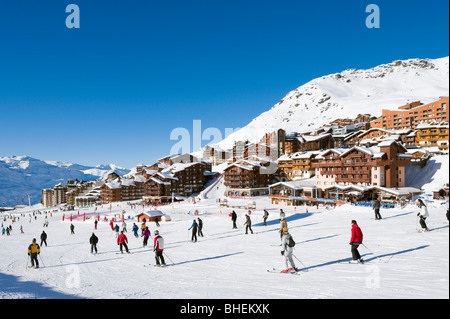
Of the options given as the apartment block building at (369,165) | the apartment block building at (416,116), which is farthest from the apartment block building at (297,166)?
the apartment block building at (416,116)

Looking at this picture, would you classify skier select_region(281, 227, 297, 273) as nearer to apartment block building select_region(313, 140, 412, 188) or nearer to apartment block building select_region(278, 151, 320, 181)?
apartment block building select_region(313, 140, 412, 188)

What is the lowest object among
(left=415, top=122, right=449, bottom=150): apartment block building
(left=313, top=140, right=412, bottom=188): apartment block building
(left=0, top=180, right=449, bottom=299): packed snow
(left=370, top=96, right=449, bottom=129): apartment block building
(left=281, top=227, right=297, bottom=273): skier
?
(left=0, top=180, right=449, bottom=299): packed snow

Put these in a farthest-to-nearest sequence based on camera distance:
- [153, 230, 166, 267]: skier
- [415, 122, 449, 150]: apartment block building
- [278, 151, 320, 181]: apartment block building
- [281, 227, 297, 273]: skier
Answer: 1. [278, 151, 320, 181]: apartment block building
2. [415, 122, 449, 150]: apartment block building
3. [153, 230, 166, 267]: skier
4. [281, 227, 297, 273]: skier

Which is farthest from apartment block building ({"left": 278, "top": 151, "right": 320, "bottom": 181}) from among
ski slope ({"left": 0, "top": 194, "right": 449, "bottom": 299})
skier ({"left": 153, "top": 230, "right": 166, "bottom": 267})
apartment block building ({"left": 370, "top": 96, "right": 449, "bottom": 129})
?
skier ({"left": 153, "top": 230, "right": 166, "bottom": 267})

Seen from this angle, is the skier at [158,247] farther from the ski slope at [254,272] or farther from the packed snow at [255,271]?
the ski slope at [254,272]

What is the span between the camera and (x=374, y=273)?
8516 millimetres

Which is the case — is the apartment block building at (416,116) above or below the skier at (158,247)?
above

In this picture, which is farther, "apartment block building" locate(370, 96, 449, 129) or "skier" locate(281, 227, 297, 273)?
"apartment block building" locate(370, 96, 449, 129)

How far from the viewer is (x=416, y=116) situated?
95062 millimetres

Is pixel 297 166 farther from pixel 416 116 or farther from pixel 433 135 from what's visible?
pixel 416 116

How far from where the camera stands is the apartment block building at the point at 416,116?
291ft

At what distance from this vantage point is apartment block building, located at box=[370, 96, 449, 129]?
291 feet

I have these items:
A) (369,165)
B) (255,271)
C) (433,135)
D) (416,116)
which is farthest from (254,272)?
(416,116)
